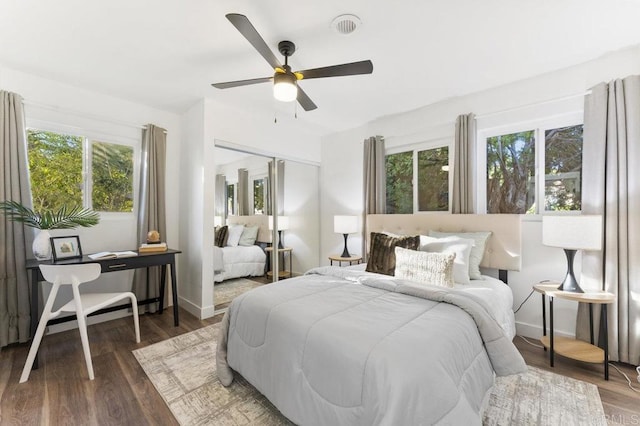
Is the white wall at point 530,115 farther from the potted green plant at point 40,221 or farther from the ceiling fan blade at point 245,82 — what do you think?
the potted green plant at point 40,221

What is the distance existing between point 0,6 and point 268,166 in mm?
2633

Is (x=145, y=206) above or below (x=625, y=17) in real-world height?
below

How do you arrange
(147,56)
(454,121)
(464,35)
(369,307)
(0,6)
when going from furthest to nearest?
(454,121)
(147,56)
(464,35)
(0,6)
(369,307)

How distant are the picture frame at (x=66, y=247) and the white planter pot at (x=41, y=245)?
72 millimetres

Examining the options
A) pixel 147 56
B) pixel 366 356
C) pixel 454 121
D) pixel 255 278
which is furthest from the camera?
pixel 255 278

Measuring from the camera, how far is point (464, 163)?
305 cm

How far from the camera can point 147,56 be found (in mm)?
2398

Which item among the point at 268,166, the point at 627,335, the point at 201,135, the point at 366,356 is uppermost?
the point at 201,135

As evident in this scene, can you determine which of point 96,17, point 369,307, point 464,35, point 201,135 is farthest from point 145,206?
point 464,35

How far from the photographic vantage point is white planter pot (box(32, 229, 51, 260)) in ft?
8.07

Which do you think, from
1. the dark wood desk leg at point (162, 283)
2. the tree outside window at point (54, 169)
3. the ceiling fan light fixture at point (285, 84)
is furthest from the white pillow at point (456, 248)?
the tree outside window at point (54, 169)

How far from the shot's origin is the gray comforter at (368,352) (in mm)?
1135

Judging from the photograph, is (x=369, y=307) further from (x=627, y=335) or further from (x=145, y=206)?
(x=145, y=206)

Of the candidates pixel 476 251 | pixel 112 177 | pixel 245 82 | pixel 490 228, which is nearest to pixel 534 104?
pixel 490 228
